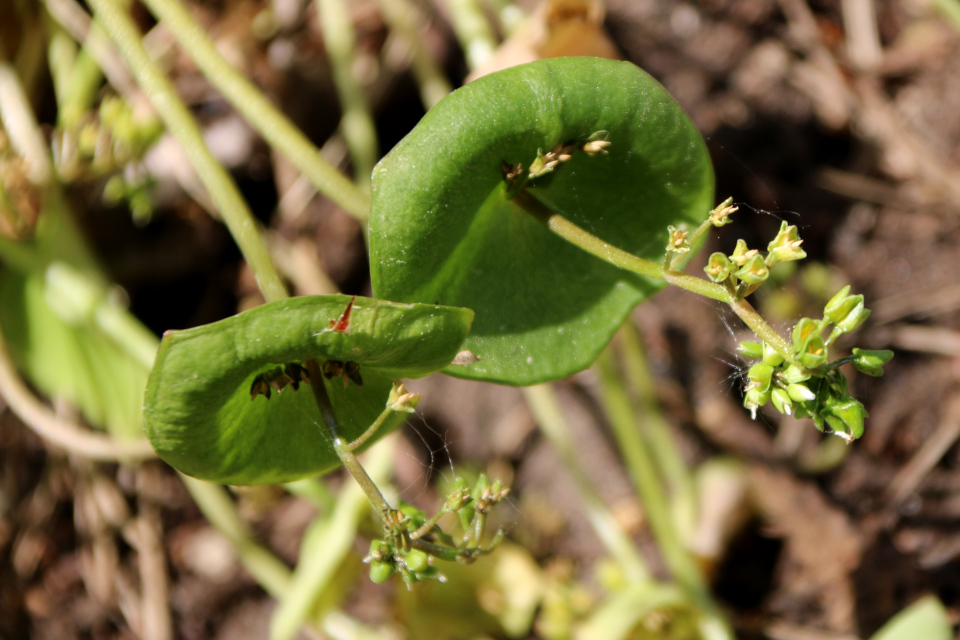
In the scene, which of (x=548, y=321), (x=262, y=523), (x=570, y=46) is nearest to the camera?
(x=548, y=321)

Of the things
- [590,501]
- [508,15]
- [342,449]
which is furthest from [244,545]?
[508,15]

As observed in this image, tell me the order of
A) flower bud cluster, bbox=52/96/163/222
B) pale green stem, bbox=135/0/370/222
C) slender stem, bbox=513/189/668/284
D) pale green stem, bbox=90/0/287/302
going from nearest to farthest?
slender stem, bbox=513/189/668/284, pale green stem, bbox=90/0/287/302, pale green stem, bbox=135/0/370/222, flower bud cluster, bbox=52/96/163/222

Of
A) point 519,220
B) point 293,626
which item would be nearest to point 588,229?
point 519,220

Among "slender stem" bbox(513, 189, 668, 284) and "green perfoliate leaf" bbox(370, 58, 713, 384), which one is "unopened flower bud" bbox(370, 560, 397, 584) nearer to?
"green perfoliate leaf" bbox(370, 58, 713, 384)

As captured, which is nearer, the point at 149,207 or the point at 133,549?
the point at 149,207

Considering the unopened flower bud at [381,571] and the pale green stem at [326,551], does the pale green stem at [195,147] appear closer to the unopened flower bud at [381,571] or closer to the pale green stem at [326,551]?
the unopened flower bud at [381,571]

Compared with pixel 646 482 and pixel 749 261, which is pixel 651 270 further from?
pixel 646 482

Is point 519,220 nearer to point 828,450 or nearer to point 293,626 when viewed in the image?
point 293,626

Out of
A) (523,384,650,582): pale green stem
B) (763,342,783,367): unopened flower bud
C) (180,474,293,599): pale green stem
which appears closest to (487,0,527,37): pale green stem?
(523,384,650,582): pale green stem

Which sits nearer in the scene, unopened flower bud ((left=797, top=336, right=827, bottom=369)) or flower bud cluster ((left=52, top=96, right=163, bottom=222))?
unopened flower bud ((left=797, top=336, right=827, bottom=369))
